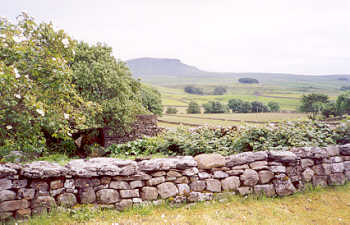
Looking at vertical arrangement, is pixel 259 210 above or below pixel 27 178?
below

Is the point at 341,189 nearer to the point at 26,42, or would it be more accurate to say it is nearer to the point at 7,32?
the point at 26,42

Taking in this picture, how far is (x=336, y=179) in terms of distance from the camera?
6059 millimetres

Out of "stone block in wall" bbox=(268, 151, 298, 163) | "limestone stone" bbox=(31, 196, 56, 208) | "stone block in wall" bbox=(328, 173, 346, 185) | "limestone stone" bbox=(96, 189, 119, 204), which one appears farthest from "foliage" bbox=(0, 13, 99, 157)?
"stone block in wall" bbox=(328, 173, 346, 185)

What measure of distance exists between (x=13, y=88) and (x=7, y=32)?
→ 6.02 ft

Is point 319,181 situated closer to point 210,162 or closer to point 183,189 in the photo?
point 210,162

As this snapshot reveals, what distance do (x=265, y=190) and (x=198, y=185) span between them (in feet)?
6.14

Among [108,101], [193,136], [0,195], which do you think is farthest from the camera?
[108,101]

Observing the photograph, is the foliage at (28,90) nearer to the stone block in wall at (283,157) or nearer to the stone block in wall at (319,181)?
the stone block in wall at (283,157)

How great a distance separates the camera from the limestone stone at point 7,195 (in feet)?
14.2

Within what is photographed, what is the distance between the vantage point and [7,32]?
5.18 meters

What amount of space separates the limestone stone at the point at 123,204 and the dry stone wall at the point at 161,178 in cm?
2

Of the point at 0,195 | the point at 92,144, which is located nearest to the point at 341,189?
the point at 0,195

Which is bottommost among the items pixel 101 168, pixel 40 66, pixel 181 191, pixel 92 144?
pixel 92 144

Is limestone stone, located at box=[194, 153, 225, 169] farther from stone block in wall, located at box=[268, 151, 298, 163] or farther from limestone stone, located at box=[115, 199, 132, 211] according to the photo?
limestone stone, located at box=[115, 199, 132, 211]
